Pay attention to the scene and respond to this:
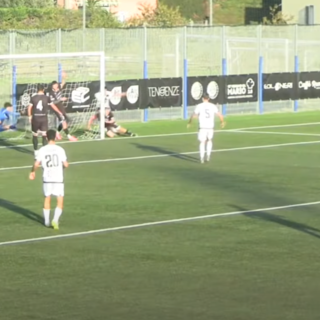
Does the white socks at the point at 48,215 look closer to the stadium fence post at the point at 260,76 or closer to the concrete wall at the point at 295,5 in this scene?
the stadium fence post at the point at 260,76

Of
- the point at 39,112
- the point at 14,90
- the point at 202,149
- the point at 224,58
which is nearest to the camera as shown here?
the point at 202,149

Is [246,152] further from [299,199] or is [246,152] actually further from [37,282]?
[37,282]

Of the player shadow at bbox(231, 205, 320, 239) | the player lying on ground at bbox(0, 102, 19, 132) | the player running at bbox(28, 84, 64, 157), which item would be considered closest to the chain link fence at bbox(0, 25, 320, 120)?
the player lying on ground at bbox(0, 102, 19, 132)

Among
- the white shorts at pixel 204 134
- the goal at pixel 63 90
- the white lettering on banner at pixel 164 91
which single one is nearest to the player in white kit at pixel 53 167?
the white shorts at pixel 204 134

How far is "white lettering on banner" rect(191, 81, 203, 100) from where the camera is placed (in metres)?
A: 39.6

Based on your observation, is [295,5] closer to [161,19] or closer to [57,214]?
[161,19]

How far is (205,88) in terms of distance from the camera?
39.9 meters

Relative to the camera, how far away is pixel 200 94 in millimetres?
39812

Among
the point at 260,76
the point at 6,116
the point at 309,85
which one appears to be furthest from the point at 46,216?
the point at 309,85

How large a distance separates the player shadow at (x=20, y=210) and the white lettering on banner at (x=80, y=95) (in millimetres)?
14713

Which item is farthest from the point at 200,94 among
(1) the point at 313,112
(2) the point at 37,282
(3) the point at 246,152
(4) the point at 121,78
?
(2) the point at 37,282

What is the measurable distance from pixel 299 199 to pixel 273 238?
4.30 m

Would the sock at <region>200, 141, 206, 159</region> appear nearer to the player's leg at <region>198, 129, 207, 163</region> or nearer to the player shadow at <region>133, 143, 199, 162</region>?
the player's leg at <region>198, 129, 207, 163</region>

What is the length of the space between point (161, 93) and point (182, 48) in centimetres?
281
